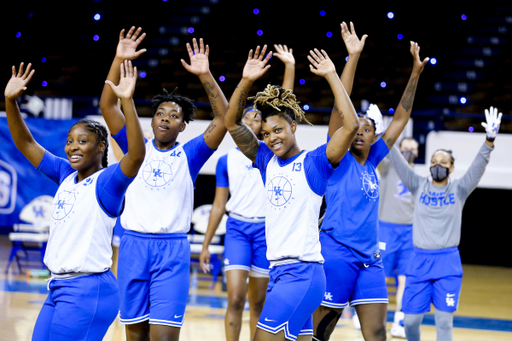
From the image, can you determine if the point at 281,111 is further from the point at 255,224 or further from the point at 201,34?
the point at 201,34

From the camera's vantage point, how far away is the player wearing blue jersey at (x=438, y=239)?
14.7 feet

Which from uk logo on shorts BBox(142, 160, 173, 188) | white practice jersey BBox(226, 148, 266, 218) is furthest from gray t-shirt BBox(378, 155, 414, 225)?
uk logo on shorts BBox(142, 160, 173, 188)

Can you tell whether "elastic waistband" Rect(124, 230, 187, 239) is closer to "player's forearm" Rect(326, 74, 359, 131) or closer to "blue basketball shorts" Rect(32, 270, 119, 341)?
"blue basketball shorts" Rect(32, 270, 119, 341)

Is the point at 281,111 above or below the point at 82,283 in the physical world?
above

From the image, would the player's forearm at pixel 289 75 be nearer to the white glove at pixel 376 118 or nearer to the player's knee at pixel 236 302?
the white glove at pixel 376 118

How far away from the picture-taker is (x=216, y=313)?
621 centimetres

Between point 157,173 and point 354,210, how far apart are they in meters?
1.25

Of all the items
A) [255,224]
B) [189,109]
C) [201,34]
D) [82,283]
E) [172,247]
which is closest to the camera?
[82,283]

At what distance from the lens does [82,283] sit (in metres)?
2.70

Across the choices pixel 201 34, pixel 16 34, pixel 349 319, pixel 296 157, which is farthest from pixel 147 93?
pixel 296 157

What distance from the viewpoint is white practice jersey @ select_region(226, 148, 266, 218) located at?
469 centimetres

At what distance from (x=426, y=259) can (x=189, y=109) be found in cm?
223

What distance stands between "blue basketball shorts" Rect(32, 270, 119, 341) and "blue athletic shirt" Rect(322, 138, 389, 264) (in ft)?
5.13

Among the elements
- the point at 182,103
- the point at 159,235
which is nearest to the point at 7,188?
the point at 182,103
